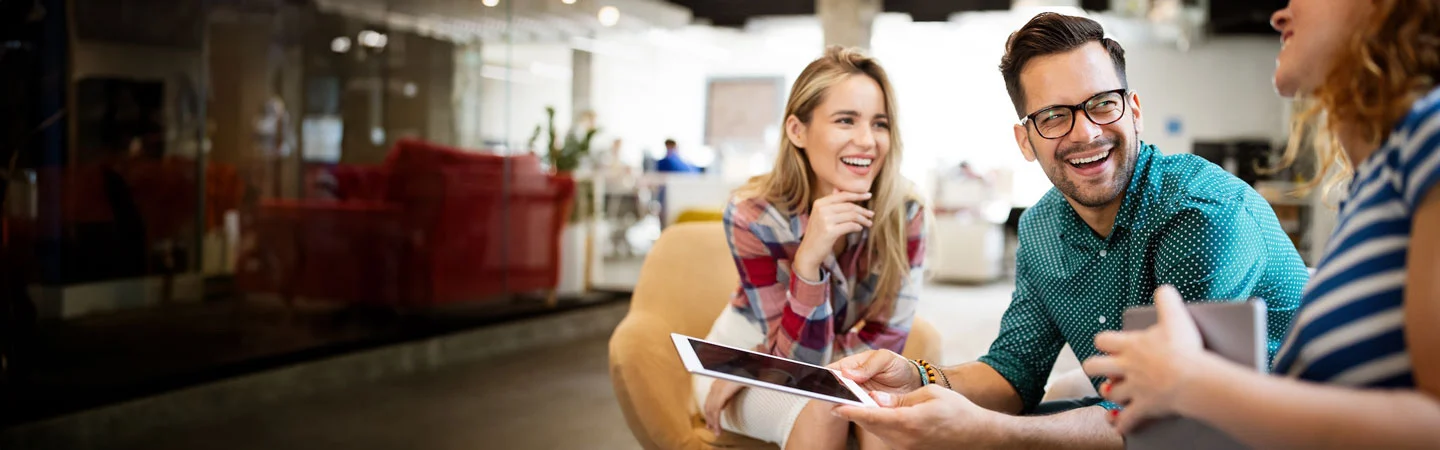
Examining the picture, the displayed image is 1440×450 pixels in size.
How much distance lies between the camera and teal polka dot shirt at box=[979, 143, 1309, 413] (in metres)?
1.39

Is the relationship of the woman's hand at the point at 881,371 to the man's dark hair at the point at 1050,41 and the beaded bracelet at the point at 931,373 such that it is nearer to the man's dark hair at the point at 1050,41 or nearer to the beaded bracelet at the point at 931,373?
the beaded bracelet at the point at 931,373

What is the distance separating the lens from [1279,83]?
3.41 ft

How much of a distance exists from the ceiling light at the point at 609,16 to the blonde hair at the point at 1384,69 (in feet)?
20.9

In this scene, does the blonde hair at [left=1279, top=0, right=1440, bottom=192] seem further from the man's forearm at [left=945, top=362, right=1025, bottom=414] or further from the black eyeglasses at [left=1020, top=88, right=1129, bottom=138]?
the man's forearm at [left=945, top=362, right=1025, bottom=414]

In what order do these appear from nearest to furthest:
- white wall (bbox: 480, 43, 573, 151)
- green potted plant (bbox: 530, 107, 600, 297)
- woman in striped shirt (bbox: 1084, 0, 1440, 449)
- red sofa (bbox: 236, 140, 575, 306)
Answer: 1. woman in striped shirt (bbox: 1084, 0, 1440, 449)
2. red sofa (bbox: 236, 140, 575, 306)
3. white wall (bbox: 480, 43, 573, 151)
4. green potted plant (bbox: 530, 107, 600, 297)

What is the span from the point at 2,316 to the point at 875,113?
2.89 metres

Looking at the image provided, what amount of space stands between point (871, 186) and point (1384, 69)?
133 cm

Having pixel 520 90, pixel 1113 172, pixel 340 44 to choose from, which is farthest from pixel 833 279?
pixel 520 90

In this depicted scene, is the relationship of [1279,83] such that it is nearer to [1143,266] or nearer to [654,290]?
[1143,266]

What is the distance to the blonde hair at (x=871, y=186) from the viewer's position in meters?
2.09

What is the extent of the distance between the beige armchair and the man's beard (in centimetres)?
82

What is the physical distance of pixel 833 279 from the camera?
6.70 feet

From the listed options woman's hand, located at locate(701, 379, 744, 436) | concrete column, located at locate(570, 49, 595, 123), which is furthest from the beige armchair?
concrete column, located at locate(570, 49, 595, 123)

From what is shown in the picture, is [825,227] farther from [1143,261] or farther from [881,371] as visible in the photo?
[1143,261]
